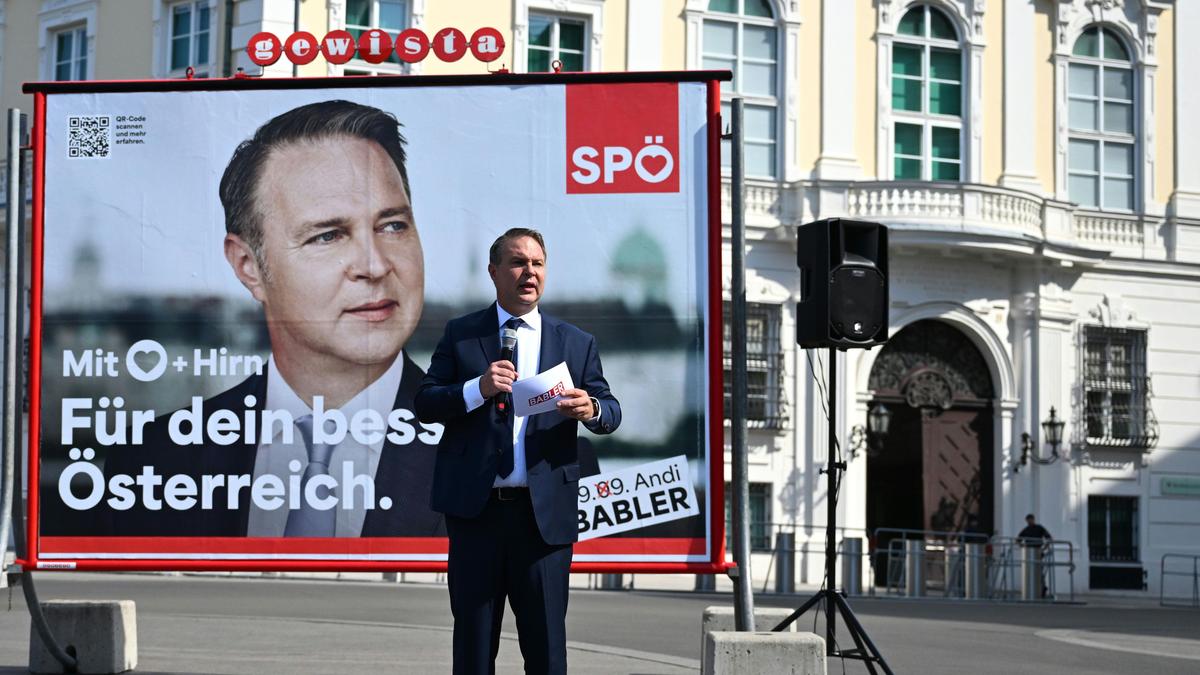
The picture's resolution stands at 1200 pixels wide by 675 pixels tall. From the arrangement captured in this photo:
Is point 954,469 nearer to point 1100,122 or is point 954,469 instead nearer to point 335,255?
point 1100,122

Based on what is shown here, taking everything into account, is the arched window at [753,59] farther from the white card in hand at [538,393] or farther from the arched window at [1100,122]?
the white card in hand at [538,393]

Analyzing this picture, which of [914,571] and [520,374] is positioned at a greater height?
[520,374]

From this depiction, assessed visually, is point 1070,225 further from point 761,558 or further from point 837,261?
point 837,261

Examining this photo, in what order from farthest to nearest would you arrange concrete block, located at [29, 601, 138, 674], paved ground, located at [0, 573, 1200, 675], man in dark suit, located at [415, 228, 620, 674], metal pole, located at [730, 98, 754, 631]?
paved ground, located at [0, 573, 1200, 675] → concrete block, located at [29, 601, 138, 674] → metal pole, located at [730, 98, 754, 631] → man in dark suit, located at [415, 228, 620, 674]

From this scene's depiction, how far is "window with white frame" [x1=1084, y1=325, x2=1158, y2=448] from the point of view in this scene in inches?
1312

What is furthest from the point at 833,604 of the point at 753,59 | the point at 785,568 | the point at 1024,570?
the point at 753,59

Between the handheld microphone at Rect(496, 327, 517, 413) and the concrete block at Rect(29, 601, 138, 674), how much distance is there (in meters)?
3.83

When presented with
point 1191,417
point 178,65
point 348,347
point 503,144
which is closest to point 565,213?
point 503,144

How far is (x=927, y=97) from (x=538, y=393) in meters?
27.0

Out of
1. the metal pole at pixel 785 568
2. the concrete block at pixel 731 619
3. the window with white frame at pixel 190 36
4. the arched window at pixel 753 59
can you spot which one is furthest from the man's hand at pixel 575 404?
the window with white frame at pixel 190 36

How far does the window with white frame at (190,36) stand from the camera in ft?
103

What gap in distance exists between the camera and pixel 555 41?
103 ft

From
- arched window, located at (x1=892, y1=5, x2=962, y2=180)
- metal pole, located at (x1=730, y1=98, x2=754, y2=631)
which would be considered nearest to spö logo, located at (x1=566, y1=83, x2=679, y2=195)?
metal pole, located at (x1=730, y1=98, x2=754, y2=631)

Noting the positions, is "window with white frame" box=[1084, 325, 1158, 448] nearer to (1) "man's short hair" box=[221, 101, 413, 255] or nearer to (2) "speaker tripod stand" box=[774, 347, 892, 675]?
(2) "speaker tripod stand" box=[774, 347, 892, 675]
